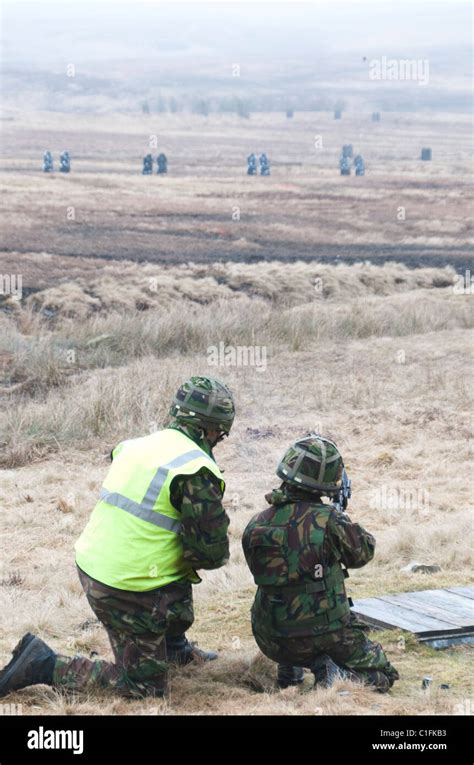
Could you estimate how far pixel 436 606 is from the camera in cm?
705

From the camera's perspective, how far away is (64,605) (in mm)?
7570

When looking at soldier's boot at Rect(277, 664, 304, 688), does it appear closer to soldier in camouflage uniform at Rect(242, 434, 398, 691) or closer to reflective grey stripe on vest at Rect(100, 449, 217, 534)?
soldier in camouflage uniform at Rect(242, 434, 398, 691)

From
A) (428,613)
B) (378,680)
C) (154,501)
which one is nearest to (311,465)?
(154,501)

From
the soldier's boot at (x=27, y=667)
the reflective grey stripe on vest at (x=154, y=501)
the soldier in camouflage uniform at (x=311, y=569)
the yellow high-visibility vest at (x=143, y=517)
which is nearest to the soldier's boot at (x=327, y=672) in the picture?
the soldier in camouflage uniform at (x=311, y=569)

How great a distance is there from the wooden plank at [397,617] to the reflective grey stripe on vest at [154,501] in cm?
184

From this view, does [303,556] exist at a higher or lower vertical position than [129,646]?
higher

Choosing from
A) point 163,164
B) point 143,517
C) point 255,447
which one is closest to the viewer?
point 143,517

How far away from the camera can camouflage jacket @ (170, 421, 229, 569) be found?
212 inches

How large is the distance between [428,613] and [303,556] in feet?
5.46

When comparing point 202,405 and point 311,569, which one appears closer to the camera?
point 311,569

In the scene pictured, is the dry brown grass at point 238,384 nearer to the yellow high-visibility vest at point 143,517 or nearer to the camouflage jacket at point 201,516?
the yellow high-visibility vest at point 143,517

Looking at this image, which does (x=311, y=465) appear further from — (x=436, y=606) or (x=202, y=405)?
(x=436, y=606)

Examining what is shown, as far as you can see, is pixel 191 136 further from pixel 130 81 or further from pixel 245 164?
pixel 130 81

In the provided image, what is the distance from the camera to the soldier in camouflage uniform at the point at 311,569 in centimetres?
554
